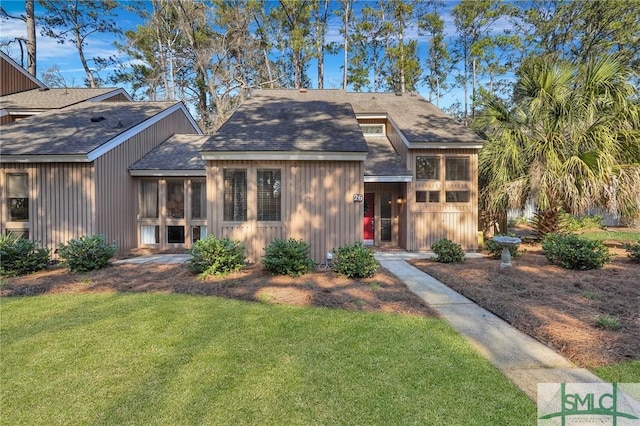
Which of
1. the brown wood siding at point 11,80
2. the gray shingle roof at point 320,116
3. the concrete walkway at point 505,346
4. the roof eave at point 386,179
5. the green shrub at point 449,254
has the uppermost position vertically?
the brown wood siding at point 11,80

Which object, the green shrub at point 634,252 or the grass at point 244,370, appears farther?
the green shrub at point 634,252

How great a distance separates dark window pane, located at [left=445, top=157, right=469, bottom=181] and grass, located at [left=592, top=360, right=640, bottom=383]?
8028mm

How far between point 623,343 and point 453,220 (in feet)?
23.7

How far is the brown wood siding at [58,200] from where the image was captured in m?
9.16

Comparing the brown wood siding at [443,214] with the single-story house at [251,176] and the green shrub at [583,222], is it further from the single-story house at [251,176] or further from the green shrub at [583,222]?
the green shrub at [583,222]

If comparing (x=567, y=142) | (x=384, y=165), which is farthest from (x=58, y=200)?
(x=567, y=142)

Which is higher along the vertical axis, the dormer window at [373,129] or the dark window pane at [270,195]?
the dormer window at [373,129]

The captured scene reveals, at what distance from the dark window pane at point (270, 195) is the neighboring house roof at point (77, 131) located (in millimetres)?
4891

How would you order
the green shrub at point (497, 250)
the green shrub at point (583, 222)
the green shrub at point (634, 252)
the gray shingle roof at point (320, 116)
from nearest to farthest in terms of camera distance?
the green shrub at point (634, 252) < the green shrub at point (497, 250) < the gray shingle roof at point (320, 116) < the green shrub at point (583, 222)

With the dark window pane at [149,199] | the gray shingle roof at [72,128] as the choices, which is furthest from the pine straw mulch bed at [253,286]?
the gray shingle roof at [72,128]

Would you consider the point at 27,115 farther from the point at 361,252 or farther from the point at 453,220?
the point at 453,220

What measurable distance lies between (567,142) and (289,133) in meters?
8.03

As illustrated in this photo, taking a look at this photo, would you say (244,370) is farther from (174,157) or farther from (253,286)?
(174,157)

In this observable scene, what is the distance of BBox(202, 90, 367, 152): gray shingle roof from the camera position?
8.35m
